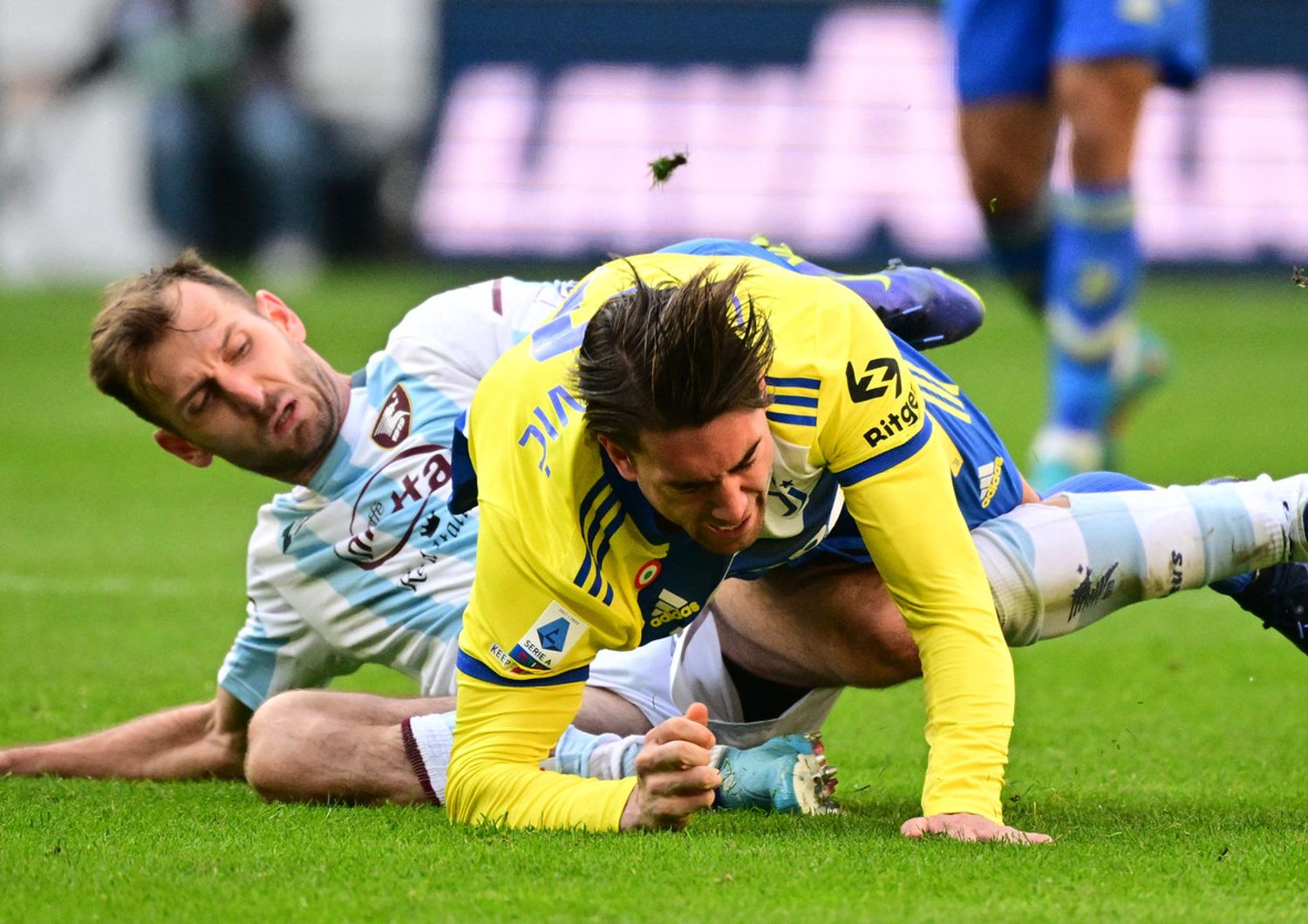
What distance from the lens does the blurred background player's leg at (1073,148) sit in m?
5.46

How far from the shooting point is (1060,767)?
3568 millimetres

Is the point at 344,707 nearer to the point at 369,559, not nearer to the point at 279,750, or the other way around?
the point at 279,750

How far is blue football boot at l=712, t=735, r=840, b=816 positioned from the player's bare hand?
15.8 inches

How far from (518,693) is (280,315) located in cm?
136

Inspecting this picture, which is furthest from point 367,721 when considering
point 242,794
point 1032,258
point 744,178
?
point 744,178

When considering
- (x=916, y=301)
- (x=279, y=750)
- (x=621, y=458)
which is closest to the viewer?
(x=621, y=458)

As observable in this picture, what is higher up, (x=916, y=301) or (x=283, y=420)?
(x=916, y=301)

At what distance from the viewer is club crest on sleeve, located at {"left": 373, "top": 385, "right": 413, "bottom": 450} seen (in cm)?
379

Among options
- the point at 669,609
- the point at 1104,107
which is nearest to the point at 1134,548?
the point at 669,609

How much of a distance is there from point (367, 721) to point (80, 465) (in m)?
5.13

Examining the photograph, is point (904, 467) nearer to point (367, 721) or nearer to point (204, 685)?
point (367, 721)

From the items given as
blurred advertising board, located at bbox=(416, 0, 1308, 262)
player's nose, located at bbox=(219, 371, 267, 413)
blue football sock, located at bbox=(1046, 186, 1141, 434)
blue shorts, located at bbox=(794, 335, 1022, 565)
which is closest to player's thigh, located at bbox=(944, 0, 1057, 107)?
blue football sock, located at bbox=(1046, 186, 1141, 434)

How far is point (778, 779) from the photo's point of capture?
10.4 feet

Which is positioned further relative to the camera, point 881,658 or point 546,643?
point 881,658
